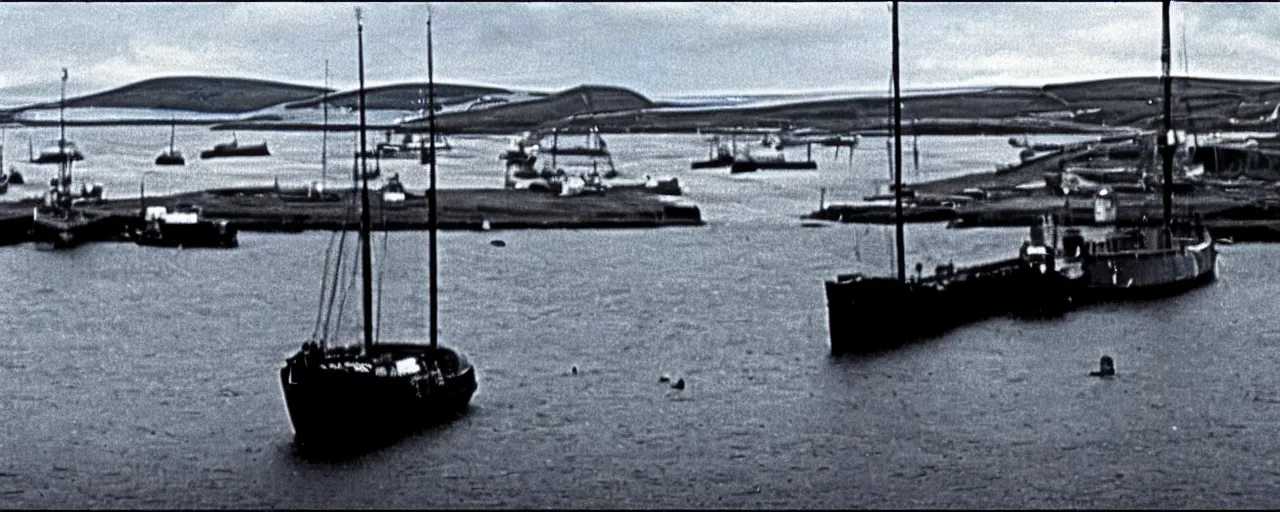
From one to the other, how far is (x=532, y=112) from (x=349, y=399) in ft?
491

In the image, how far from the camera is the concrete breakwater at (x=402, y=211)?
3167 inches

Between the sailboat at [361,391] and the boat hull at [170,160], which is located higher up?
the boat hull at [170,160]

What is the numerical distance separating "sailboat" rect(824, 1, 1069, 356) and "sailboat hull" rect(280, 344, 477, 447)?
12.2 m

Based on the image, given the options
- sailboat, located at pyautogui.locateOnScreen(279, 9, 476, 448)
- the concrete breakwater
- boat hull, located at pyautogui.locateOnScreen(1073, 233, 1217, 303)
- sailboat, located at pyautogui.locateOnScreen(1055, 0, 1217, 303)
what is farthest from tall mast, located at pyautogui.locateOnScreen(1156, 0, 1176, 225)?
sailboat, located at pyautogui.locateOnScreen(279, 9, 476, 448)

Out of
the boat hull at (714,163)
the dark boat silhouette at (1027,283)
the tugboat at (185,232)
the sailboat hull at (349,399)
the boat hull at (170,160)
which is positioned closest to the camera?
the sailboat hull at (349,399)

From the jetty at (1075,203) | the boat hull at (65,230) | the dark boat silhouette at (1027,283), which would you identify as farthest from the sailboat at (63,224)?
the dark boat silhouette at (1027,283)

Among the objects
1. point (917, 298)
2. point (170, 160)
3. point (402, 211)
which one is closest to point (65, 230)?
point (402, 211)

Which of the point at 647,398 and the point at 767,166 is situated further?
the point at 767,166

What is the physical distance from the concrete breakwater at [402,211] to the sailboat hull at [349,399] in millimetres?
43386

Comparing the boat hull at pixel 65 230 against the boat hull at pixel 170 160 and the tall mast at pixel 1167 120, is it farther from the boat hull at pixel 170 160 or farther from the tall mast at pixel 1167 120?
the boat hull at pixel 170 160

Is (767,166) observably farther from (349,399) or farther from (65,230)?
(349,399)

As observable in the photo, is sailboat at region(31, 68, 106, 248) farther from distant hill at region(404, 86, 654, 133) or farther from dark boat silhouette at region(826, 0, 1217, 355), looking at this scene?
distant hill at region(404, 86, 654, 133)

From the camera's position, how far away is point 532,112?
17875 cm

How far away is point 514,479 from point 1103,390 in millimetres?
12342
